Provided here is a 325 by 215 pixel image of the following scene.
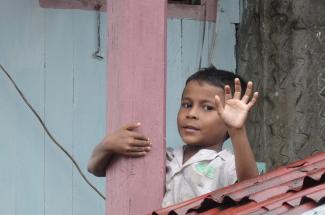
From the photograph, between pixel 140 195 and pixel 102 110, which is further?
pixel 102 110

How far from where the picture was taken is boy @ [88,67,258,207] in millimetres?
3350

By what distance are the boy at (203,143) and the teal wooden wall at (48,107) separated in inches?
72.1

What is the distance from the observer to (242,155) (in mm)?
3398

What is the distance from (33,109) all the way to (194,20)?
1.18 m

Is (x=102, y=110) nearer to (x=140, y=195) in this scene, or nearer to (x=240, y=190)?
(x=140, y=195)

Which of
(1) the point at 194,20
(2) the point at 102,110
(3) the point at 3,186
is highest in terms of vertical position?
(1) the point at 194,20

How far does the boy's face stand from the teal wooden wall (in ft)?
6.29

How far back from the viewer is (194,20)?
19.7 ft

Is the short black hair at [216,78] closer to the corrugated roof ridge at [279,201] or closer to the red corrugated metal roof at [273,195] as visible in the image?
the red corrugated metal roof at [273,195]

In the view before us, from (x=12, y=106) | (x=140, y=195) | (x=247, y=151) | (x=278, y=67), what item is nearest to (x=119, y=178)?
(x=140, y=195)

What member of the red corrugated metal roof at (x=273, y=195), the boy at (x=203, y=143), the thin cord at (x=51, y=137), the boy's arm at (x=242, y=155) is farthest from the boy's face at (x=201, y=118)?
the thin cord at (x=51, y=137)

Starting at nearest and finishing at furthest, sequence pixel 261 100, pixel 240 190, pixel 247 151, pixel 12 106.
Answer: pixel 240 190
pixel 247 151
pixel 12 106
pixel 261 100

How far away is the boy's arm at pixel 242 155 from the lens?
11.0 ft

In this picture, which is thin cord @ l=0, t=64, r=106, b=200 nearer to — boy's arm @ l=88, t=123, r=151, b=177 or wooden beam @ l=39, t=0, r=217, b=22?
wooden beam @ l=39, t=0, r=217, b=22
